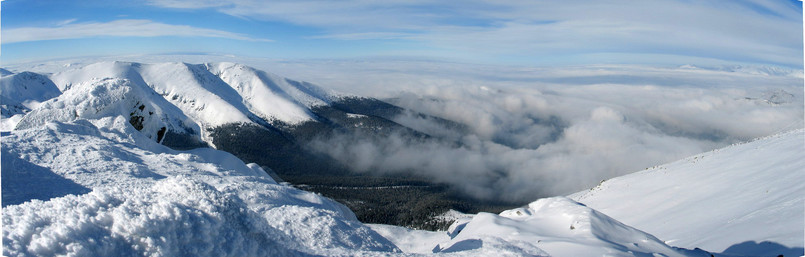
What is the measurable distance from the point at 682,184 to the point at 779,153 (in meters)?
7.34

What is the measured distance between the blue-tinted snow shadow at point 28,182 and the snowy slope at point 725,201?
29.1m

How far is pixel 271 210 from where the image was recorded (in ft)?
64.5

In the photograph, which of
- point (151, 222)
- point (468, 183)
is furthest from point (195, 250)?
point (468, 183)

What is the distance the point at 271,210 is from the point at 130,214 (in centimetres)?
1061

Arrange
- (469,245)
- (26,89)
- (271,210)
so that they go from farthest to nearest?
1. (26,89)
2. (271,210)
3. (469,245)

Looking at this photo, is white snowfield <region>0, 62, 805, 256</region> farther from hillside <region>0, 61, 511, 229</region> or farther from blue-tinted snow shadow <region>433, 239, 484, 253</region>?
hillside <region>0, 61, 511, 229</region>

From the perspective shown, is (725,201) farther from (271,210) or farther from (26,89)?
(26,89)

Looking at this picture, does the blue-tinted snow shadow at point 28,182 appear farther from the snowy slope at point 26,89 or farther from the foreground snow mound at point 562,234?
the snowy slope at point 26,89

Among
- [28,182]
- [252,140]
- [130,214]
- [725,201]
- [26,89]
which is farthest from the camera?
[252,140]

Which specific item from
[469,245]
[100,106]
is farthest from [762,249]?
[100,106]

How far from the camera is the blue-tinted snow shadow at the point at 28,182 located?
1609 cm

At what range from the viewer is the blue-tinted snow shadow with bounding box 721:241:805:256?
15.5 meters

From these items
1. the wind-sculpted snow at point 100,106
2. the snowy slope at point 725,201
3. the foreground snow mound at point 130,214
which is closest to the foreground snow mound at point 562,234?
the snowy slope at point 725,201

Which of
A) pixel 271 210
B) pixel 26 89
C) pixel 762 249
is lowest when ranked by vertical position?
pixel 26 89
